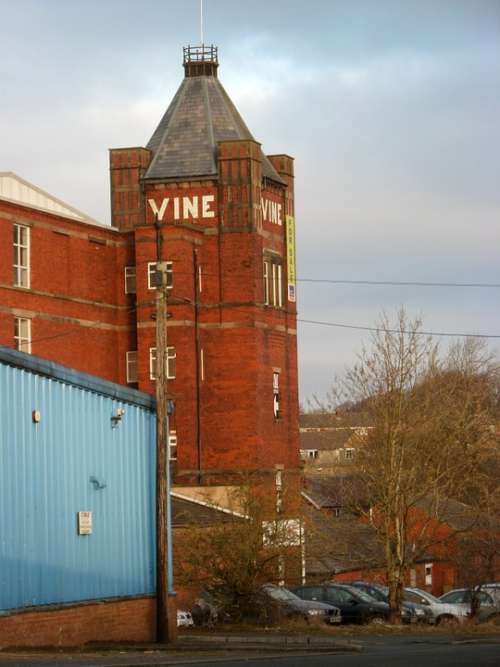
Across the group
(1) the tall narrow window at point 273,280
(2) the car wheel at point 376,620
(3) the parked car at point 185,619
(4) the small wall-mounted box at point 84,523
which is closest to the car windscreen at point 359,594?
(2) the car wheel at point 376,620

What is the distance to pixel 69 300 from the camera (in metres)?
60.0

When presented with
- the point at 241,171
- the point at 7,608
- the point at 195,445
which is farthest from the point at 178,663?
the point at 241,171

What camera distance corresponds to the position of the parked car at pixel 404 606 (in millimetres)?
44878

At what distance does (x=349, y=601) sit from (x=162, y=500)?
16.2 m

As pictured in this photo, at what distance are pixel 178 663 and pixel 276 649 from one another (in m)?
5.48

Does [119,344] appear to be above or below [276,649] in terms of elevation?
above

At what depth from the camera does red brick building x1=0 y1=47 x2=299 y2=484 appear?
6009cm

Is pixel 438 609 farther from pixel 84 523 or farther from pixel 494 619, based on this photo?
pixel 84 523

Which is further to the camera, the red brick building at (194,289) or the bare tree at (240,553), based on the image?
the red brick building at (194,289)

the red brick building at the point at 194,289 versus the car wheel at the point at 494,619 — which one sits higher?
the red brick building at the point at 194,289

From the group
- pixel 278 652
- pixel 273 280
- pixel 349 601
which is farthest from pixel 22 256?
pixel 278 652

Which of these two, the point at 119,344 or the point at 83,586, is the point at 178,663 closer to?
the point at 83,586

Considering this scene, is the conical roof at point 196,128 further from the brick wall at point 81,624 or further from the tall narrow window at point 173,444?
the brick wall at point 81,624

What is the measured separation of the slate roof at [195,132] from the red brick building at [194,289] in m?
0.09
